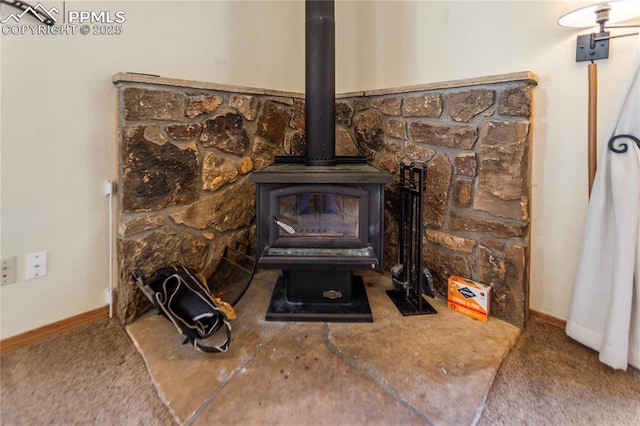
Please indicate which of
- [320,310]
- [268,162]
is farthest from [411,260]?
[268,162]

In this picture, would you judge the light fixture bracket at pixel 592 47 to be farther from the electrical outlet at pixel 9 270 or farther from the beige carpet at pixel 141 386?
the electrical outlet at pixel 9 270

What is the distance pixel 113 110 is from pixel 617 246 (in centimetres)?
218

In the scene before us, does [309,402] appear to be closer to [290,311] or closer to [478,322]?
[290,311]

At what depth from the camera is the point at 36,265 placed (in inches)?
58.4

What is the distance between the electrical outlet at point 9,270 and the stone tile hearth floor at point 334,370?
51 cm

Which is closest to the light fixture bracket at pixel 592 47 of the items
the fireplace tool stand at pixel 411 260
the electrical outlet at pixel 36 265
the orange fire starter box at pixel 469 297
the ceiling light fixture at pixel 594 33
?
the ceiling light fixture at pixel 594 33

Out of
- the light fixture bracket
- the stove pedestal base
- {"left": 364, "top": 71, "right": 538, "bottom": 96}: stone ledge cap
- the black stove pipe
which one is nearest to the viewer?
the light fixture bracket

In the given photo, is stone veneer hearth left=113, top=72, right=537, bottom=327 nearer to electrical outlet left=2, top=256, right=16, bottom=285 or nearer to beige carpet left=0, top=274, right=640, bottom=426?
beige carpet left=0, top=274, right=640, bottom=426

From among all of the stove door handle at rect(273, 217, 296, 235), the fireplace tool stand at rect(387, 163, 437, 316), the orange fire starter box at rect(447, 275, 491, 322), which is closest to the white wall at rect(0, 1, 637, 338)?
the orange fire starter box at rect(447, 275, 491, 322)

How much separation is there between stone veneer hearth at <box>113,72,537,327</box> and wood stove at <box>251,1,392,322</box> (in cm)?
36

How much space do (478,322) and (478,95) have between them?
1085 mm

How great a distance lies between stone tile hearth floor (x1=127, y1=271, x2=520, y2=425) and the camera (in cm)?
113

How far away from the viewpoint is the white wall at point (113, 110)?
4.63 feet

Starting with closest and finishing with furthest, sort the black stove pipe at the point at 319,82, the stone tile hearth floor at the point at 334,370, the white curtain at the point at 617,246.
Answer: the stone tile hearth floor at the point at 334,370 < the white curtain at the point at 617,246 < the black stove pipe at the point at 319,82
